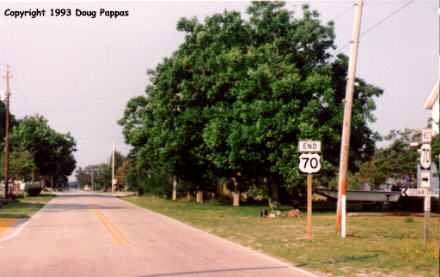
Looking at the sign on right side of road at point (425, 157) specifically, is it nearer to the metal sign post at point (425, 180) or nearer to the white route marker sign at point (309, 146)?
the metal sign post at point (425, 180)

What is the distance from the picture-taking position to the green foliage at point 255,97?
27.7 m

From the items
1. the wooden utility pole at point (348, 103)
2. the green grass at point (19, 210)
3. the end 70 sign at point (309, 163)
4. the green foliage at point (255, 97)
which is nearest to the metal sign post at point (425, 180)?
the end 70 sign at point (309, 163)

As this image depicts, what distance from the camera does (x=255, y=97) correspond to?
1141 inches

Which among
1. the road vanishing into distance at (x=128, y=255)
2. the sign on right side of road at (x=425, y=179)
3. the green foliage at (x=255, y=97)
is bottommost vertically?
the road vanishing into distance at (x=128, y=255)

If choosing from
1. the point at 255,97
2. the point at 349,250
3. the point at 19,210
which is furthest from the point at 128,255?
the point at 19,210

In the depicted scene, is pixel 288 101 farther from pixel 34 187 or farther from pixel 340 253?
pixel 34 187

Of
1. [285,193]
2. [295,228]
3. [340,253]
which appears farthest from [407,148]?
[340,253]

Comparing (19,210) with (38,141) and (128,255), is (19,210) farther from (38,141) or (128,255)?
(38,141)

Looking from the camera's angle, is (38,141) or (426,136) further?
(38,141)

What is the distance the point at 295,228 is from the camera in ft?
67.7

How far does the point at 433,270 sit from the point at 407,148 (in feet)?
140

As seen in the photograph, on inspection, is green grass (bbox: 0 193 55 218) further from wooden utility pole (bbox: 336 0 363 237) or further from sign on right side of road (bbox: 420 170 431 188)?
sign on right side of road (bbox: 420 170 431 188)

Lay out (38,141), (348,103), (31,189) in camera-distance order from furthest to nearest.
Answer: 1. (38,141)
2. (31,189)
3. (348,103)

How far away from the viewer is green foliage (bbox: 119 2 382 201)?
27.7 metres
